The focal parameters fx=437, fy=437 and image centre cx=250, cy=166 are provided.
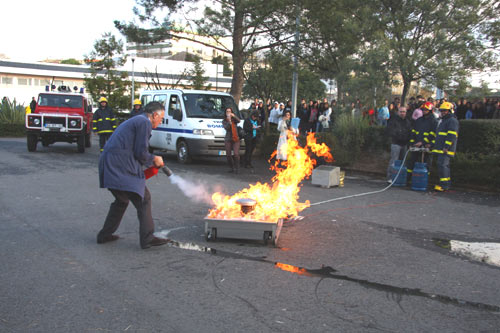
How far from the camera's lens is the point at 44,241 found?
5945mm

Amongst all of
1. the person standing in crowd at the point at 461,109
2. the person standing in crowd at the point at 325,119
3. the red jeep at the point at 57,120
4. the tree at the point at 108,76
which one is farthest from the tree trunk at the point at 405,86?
the tree at the point at 108,76

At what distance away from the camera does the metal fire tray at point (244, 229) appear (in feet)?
19.1

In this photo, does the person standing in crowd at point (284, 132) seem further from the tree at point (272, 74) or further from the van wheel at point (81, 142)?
the van wheel at point (81, 142)

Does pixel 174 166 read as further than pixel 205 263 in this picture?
Yes

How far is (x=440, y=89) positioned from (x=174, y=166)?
29.0ft

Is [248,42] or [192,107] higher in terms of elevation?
[248,42]

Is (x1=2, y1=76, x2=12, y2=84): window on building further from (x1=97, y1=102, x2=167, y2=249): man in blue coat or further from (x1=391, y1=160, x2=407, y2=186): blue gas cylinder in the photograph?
(x1=97, y1=102, x2=167, y2=249): man in blue coat

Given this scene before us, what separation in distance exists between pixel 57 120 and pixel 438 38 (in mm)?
A: 13908

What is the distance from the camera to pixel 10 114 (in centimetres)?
2638

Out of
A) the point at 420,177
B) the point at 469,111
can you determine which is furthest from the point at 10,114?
the point at 469,111

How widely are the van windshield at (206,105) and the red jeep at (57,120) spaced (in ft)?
16.3

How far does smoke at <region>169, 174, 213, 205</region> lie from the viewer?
9305 mm

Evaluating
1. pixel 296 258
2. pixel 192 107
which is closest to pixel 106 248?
pixel 296 258

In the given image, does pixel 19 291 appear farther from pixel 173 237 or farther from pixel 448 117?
pixel 448 117
